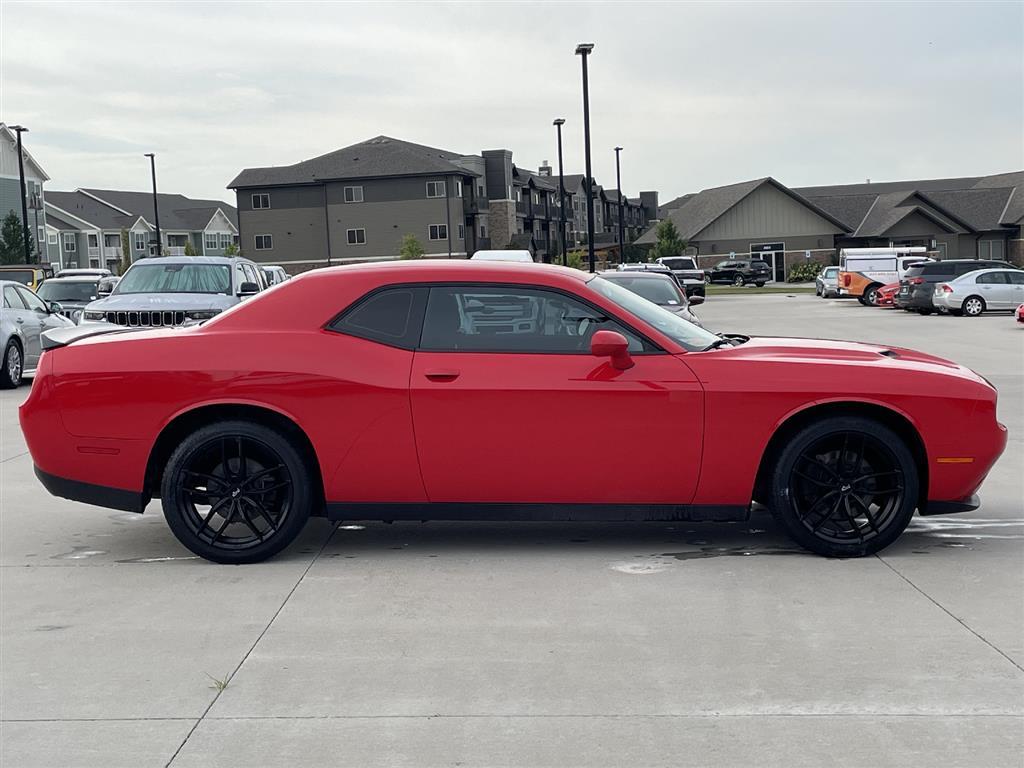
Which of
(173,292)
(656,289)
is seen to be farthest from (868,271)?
(173,292)

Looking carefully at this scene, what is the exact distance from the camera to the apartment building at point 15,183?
7681 cm

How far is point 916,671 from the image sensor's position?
4.55m

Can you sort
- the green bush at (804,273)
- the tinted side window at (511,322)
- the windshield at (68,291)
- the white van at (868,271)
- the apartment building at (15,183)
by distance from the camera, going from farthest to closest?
the apartment building at (15,183), the green bush at (804,273), the white van at (868,271), the windshield at (68,291), the tinted side window at (511,322)

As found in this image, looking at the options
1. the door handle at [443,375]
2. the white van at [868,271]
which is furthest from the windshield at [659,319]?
the white van at [868,271]

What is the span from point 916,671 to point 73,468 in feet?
14.6

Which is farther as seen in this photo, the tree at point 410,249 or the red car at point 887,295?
the tree at point 410,249

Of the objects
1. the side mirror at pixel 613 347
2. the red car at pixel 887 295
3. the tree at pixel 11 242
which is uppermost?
the tree at pixel 11 242

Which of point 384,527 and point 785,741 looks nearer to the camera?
point 785,741

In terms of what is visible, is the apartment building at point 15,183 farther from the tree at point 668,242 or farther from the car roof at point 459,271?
the car roof at point 459,271

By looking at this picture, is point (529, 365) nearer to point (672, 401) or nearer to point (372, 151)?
point (672, 401)

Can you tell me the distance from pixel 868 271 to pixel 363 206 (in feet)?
153

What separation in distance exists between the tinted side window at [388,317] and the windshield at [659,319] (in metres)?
0.99

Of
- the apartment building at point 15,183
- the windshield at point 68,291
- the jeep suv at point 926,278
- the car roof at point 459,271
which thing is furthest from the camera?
the apartment building at point 15,183

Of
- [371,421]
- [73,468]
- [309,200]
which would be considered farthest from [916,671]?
[309,200]
